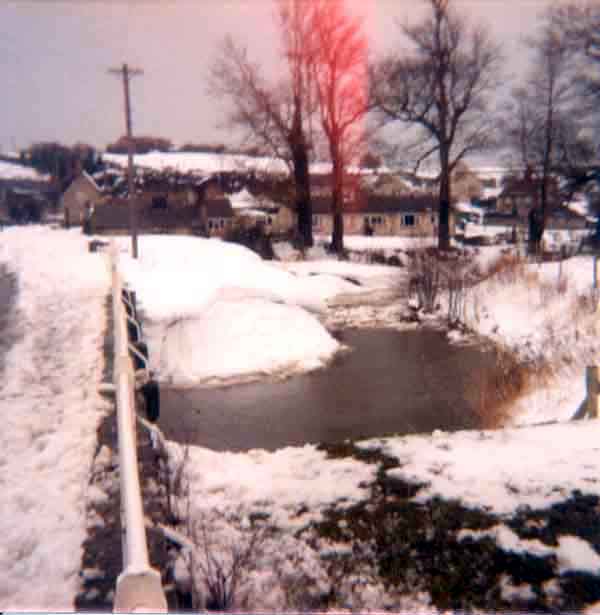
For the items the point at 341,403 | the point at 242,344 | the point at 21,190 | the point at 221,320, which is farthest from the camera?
the point at 221,320

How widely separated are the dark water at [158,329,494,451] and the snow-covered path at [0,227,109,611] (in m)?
1.14

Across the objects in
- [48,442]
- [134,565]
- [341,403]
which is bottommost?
[341,403]

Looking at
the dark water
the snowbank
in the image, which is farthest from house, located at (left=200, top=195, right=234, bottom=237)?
the dark water

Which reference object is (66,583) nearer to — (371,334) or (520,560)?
(520,560)

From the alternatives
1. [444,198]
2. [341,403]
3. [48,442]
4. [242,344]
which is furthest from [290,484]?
[242,344]

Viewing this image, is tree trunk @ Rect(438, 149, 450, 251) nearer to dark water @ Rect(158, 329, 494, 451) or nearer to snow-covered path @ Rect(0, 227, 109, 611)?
dark water @ Rect(158, 329, 494, 451)

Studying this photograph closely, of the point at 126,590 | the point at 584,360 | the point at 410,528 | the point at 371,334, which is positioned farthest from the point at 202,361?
the point at 126,590

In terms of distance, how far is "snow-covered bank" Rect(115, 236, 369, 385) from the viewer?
722 cm

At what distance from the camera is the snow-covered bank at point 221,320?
722 centimetres

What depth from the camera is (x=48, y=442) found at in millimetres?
2531

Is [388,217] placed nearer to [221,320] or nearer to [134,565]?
[221,320]

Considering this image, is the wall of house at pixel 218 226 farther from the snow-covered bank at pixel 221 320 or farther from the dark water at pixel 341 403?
the dark water at pixel 341 403

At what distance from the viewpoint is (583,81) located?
8.82 feet

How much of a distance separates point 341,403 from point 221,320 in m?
2.67
